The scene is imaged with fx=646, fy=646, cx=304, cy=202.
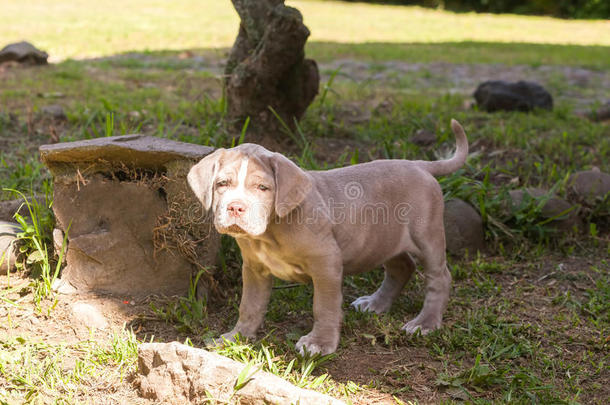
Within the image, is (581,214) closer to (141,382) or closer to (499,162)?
(499,162)

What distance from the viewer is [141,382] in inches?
128

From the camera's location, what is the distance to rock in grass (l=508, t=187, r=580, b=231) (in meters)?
5.23

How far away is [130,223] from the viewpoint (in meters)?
4.30

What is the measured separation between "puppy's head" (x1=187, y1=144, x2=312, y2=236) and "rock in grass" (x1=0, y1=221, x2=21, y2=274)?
1.87 m

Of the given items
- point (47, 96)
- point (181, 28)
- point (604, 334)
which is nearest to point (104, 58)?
point (47, 96)

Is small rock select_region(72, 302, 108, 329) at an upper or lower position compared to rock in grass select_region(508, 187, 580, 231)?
lower

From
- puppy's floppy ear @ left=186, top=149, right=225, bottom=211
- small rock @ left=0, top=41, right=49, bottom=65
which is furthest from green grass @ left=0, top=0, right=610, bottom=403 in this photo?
puppy's floppy ear @ left=186, top=149, right=225, bottom=211

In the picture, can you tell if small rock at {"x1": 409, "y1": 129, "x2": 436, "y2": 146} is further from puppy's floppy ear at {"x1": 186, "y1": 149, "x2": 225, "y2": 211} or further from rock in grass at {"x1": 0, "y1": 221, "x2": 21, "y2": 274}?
rock in grass at {"x1": 0, "y1": 221, "x2": 21, "y2": 274}

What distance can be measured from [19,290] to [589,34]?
1796 cm

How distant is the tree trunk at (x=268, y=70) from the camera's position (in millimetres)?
5613

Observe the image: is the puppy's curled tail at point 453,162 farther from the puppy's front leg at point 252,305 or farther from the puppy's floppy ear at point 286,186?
the puppy's front leg at point 252,305

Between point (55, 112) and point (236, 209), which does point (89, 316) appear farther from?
point (55, 112)

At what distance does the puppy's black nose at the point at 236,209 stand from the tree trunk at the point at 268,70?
2.90 meters

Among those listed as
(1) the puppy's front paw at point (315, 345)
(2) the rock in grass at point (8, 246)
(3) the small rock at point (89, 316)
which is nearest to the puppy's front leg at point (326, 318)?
(1) the puppy's front paw at point (315, 345)
